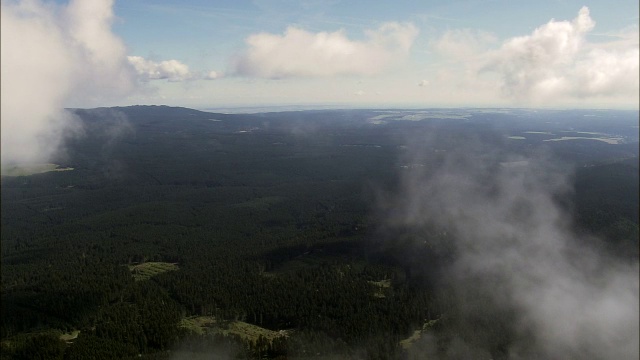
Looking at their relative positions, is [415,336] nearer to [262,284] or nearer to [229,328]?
[229,328]

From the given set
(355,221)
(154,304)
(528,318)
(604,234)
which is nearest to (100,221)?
(154,304)

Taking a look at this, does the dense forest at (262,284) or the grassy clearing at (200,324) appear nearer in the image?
the dense forest at (262,284)

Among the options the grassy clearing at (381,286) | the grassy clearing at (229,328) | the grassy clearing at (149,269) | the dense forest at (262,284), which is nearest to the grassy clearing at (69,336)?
the dense forest at (262,284)

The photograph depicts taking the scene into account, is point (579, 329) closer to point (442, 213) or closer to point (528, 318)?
point (528, 318)

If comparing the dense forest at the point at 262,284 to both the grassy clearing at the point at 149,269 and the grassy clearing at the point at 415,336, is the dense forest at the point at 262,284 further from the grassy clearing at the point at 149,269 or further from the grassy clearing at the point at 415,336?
the grassy clearing at the point at 149,269

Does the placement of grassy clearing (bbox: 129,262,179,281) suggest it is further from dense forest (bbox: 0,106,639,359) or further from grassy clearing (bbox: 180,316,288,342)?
grassy clearing (bbox: 180,316,288,342)

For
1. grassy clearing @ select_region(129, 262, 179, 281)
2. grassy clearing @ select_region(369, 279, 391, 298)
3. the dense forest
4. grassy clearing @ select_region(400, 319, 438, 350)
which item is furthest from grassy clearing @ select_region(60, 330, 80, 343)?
grassy clearing @ select_region(369, 279, 391, 298)

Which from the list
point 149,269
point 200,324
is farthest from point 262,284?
point 149,269
